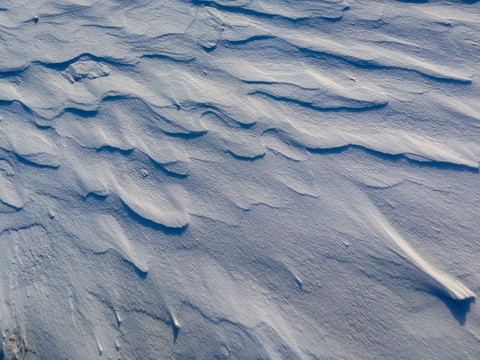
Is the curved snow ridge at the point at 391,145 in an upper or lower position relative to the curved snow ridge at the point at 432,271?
upper

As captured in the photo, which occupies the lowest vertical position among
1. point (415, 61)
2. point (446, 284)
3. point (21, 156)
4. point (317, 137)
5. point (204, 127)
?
point (21, 156)

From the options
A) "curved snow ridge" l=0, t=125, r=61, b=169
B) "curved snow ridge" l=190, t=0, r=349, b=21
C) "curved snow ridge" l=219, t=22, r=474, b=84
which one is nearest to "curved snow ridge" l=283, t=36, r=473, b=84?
"curved snow ridge" l=219, t=22, r=474, b=84

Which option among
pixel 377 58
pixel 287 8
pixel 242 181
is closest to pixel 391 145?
pixel 377 58

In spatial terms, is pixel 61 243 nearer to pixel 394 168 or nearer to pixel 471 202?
pixel 394 168

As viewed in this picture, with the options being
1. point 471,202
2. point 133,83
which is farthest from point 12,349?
point 471,202

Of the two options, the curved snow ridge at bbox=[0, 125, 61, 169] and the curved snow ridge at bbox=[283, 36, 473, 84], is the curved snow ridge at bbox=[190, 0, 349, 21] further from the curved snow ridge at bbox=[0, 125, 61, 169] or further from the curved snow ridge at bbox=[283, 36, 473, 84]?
the curved snow ridge at bbox=[0, 125, 61, 169]

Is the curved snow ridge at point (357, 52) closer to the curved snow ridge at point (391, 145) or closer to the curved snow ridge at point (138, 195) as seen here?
the curved snow ridge at point (391, 145)

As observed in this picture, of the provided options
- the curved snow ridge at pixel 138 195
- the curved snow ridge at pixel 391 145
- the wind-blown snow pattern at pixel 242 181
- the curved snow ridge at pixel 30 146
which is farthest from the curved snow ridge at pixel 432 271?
the curved snow ridge at pixel 30 146
